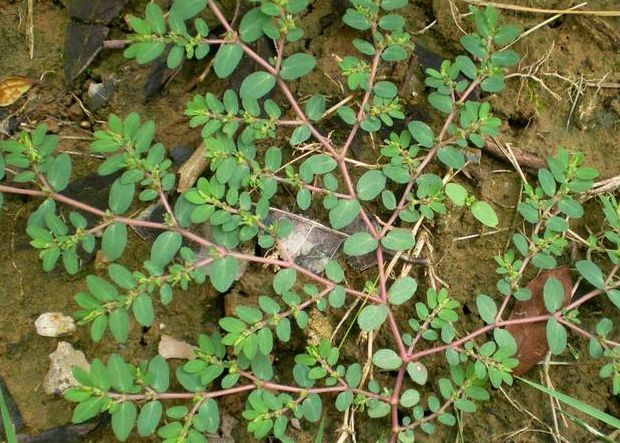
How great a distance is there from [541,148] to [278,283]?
140cm

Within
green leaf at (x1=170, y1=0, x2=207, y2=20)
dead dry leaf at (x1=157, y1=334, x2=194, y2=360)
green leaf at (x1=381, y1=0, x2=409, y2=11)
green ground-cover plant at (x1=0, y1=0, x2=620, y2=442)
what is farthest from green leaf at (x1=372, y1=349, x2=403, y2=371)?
green leaf at (x1=170, y1=0, x2=207, y2=20)

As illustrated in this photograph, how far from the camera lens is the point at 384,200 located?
293 cm

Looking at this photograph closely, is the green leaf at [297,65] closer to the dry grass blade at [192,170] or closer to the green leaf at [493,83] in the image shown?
the dry grass blade at [192,170]

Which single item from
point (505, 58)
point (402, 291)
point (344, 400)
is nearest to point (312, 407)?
point (344, 400)

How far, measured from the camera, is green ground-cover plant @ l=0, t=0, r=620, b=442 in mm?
2734

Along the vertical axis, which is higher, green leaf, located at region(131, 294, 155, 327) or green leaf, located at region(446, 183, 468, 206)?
green leaf, located at region(446, 183, 468, 206)

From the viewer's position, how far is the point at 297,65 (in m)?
2.91

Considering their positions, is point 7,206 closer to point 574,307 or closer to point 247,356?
point 247,356

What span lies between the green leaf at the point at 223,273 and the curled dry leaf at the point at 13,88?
1241 millimetres

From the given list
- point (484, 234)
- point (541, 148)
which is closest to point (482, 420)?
point (484, 234)

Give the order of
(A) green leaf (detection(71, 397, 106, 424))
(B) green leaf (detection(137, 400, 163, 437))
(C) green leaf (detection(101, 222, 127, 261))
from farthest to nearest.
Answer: (C) green leaf (detection(101, 222, 127, 261)), (B) green leaf (detection(137, 400, 163, 437)), (A) green leaf (detection(71, 397, 106, 424))

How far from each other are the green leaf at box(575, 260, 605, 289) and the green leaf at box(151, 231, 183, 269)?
1.74m

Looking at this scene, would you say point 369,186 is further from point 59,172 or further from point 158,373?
point 59,172

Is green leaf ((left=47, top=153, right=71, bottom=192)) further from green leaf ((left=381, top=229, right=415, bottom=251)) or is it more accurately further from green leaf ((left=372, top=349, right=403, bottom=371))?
green leaf ((left=372, top=349, right=403, bottom=371))
